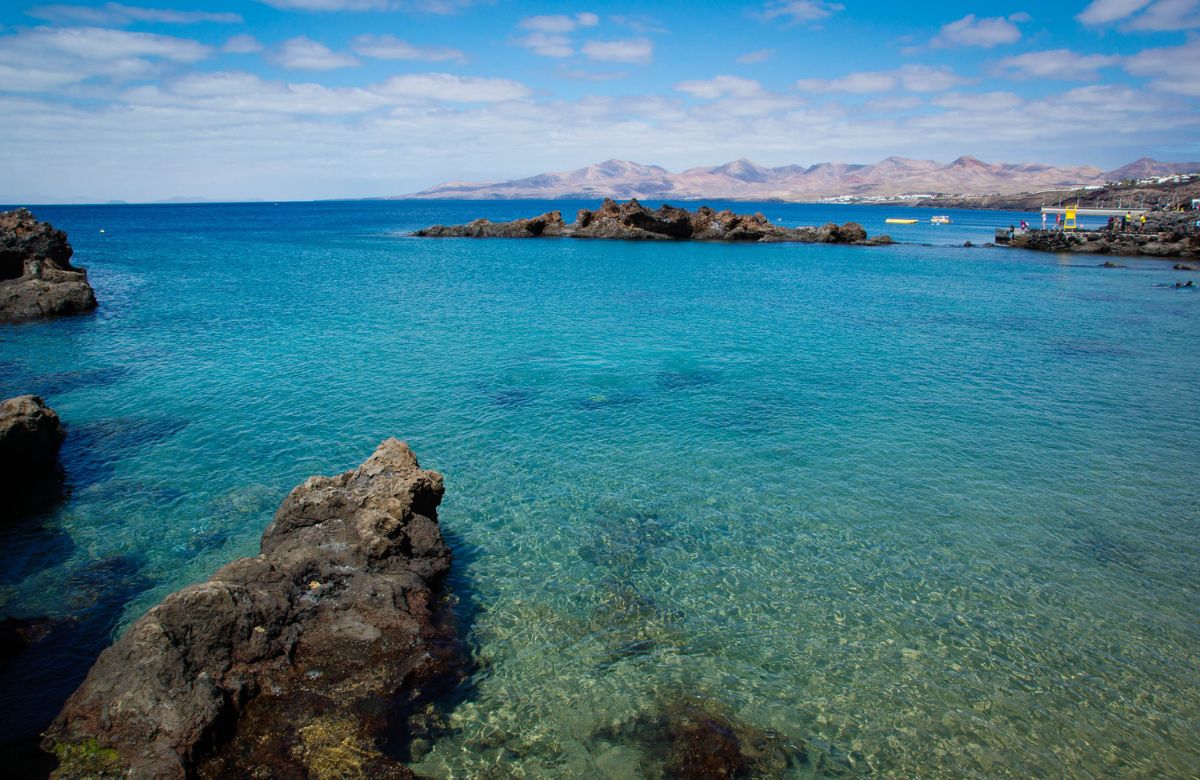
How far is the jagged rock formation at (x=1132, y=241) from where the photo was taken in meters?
79.1

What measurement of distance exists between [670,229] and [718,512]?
92017 millimetres

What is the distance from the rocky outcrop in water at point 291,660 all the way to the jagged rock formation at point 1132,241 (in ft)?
334

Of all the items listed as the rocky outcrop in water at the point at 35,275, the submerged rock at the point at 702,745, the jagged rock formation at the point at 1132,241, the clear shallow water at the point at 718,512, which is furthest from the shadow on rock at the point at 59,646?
the jagged rock formation at the point at 1132,241

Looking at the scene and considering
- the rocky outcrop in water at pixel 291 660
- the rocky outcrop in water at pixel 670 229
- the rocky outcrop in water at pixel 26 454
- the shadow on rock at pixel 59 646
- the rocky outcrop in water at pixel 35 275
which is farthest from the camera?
the rocky outcrop in water at pixel 670 229

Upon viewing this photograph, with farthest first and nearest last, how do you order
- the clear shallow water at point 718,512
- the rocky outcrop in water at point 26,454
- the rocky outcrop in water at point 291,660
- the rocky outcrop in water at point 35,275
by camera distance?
the rocky outcrop in water at point 35,275, the rocky outcrop in water at point 26,454, the clear shallow water at point 718,512, the rocky outcrop in water at point 291,660

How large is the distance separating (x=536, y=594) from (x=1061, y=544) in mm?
13065

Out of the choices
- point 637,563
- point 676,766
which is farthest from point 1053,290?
point 676,766

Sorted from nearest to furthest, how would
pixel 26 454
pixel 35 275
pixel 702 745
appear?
pixel 702 745, pixel 26 454, pixel 35 275

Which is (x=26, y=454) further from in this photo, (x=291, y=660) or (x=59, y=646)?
(x=291, y=660)

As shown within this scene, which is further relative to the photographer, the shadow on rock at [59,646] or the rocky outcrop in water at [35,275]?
the rocky outcrop in water at [35,275]

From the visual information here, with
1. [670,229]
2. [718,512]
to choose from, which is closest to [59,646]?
[718,512]

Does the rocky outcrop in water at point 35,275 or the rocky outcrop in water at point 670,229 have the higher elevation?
the rocky outcrop in water at point 670,229

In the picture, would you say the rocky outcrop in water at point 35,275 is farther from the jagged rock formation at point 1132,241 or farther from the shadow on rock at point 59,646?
the jagged rock formation at point 1132,241

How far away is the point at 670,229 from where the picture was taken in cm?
10388
